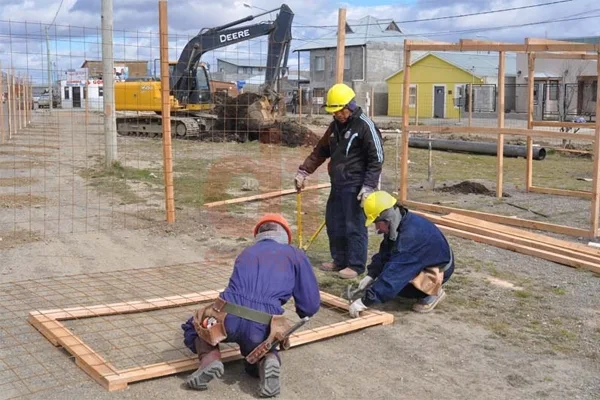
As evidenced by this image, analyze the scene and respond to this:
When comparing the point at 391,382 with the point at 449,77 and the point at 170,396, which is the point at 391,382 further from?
the point at 449,77

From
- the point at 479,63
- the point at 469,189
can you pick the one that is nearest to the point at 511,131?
the point at 469,189

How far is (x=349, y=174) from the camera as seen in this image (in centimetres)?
673

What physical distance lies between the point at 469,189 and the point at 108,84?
7.01 meters

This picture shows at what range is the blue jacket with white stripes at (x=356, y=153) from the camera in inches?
260

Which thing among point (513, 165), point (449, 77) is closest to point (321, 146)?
point (513, 165)

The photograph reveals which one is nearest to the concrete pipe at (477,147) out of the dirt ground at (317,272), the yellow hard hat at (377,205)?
the dirt ground at (317,272)

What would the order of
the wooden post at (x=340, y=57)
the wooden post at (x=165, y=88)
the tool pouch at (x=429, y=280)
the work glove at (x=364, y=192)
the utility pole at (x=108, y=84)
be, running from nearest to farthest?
the tool pouch at (x=429, y=280), the work glove at (x=364, y=192), the wooden post at (x=165, y=88), the wooden post at (x=340, y=57), the utility pole at (x=108, y=84)

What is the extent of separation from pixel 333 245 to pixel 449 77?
4361 centimetres

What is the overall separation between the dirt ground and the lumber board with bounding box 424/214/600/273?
0.62ft

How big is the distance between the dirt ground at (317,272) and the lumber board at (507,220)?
0.67 feet

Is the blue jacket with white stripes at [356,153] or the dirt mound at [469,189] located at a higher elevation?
the blue jacket with white stripes at [356,153]

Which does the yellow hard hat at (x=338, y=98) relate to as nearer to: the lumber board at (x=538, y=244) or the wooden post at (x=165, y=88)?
the wooden post at (x=165, y=88)

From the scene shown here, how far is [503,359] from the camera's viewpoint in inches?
188

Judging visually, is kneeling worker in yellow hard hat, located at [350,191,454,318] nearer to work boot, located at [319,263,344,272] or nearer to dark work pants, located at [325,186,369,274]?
dark work pants, located at [325,186,369,274]
